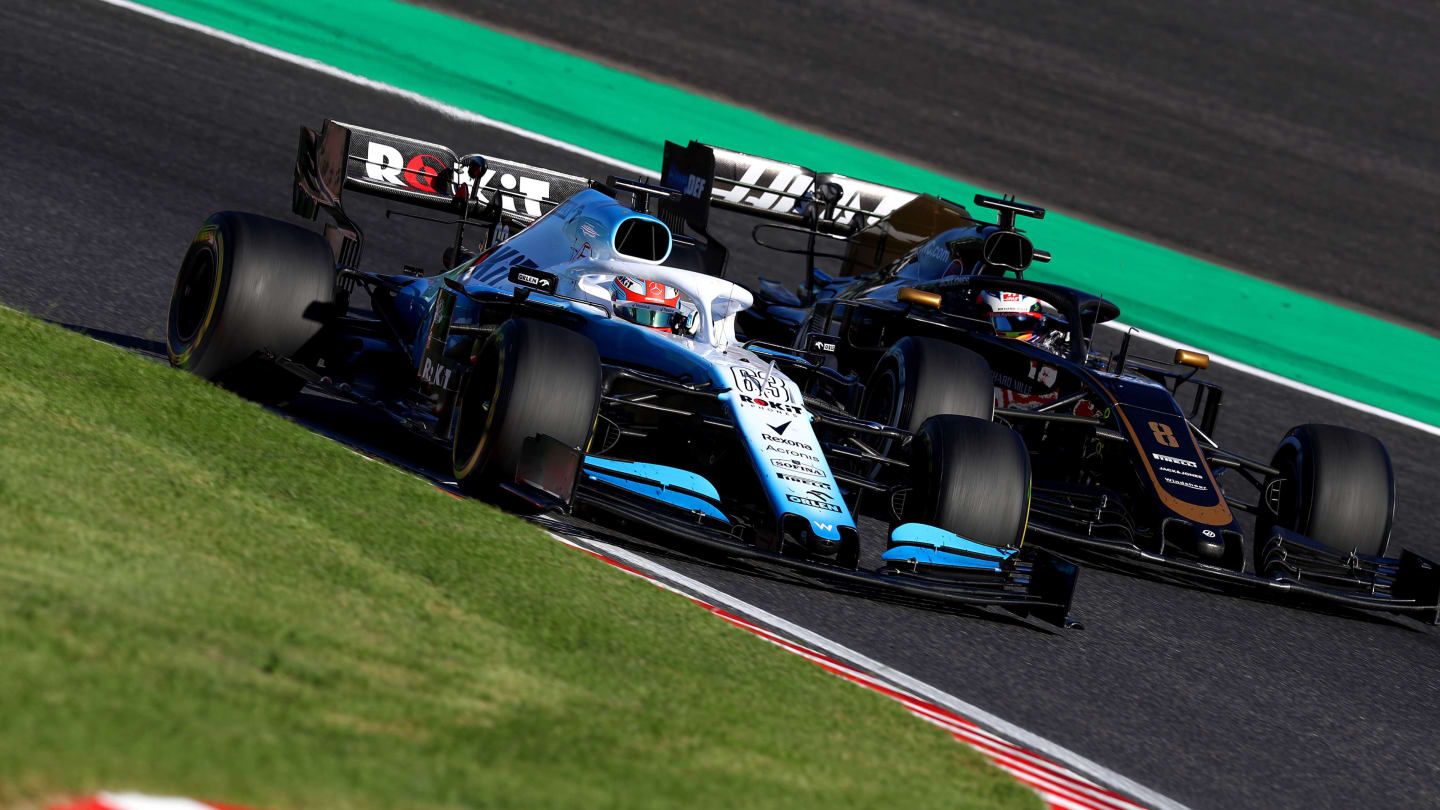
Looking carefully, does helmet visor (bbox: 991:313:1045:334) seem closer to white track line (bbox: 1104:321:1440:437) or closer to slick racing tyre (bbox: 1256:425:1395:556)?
slick racing tyre (bbox: 1256:425:1395:556)

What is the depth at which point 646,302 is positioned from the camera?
26.3ft

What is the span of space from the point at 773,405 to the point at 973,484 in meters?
0.93

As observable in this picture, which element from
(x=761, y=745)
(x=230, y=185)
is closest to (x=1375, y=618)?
(x=761, y=745)

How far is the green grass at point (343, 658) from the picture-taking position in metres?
3.52

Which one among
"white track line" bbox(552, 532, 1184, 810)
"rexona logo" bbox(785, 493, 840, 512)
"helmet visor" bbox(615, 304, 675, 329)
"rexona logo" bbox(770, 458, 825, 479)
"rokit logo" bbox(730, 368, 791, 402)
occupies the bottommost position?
"white track line" bbox(552, 532, 1184, 810)

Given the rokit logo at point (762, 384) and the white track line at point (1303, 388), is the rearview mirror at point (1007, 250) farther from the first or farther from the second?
the rokit logo at point (762, 384)

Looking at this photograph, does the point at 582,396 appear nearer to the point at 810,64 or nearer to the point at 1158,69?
the point at 810,64

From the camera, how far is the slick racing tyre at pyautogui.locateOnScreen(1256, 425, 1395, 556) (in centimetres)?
875

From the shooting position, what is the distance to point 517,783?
148 inches

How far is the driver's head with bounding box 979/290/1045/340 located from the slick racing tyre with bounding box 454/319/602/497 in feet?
11.9

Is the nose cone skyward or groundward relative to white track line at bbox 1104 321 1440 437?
groundward

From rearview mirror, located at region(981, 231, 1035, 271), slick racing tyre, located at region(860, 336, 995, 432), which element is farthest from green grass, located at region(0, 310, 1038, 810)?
rearview mirror, located at region(981, 231, 1035, 271)

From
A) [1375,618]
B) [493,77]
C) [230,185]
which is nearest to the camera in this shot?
[1375,618]

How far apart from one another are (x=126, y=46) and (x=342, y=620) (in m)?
11.5
